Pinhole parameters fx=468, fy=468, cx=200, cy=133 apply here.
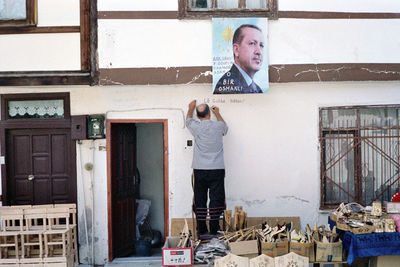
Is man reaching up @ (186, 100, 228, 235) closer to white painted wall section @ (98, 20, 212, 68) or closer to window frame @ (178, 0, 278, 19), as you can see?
white painted wall section @ (98, 20, 212, 68)

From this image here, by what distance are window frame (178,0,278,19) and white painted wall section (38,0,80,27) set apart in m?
1.77

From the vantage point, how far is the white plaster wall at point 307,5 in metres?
7.93

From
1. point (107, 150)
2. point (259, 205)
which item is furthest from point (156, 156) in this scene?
point (259, 205)

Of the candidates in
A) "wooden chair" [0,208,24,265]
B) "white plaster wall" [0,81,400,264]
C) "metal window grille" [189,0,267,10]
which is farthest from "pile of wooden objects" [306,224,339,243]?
"wooden chair" [0,208,24,265]

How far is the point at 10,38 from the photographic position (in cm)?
792

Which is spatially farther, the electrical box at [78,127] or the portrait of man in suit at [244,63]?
the electrical box at [78,127]

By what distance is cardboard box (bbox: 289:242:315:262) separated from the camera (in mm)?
6020

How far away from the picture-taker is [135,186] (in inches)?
369

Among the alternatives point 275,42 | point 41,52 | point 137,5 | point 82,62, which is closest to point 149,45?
point 137,5

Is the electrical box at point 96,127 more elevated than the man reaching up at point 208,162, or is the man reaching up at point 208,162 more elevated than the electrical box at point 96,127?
the electrical box at point 96,127

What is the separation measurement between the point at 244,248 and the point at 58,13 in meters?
4.94

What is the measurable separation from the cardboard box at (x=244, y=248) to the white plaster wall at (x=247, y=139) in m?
2.30

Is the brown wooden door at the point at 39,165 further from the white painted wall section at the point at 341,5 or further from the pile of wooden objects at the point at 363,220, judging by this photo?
the pile of wooden objects at the point at 363,220

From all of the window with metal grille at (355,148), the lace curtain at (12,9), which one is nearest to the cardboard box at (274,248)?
the window with metal grille at (355,148)
